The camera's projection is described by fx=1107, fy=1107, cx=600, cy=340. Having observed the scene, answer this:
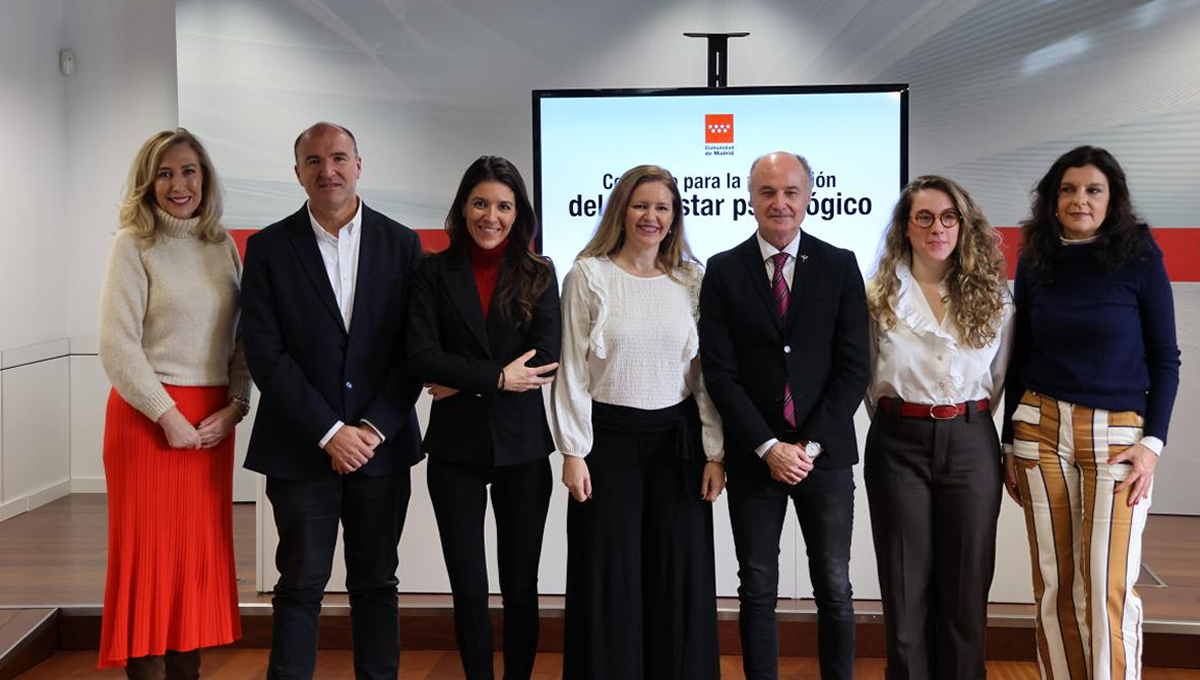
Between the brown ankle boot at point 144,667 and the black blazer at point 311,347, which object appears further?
the brown ankle boot at point 144,667

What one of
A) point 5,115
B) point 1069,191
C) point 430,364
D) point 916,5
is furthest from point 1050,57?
point 5,115

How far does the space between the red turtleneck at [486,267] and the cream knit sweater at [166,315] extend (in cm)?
75

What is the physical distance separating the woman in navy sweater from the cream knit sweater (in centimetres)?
225

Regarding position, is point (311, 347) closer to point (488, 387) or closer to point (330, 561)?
point (488, 387)

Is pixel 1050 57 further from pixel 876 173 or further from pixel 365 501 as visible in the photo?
pixel 365 501

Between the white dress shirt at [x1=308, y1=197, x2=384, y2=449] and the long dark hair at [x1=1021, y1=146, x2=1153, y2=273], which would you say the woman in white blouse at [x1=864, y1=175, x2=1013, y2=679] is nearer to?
the long dark hair at [x1=1021, y1=146, x2=1153, y2=273]

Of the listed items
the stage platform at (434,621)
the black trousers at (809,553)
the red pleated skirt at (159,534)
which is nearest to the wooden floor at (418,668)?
the stage platform at (434,621)

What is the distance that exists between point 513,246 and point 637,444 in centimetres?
63

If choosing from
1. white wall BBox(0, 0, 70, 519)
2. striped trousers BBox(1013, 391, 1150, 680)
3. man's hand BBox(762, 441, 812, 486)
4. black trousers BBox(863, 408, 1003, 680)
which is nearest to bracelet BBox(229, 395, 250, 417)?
man's hand BBox(762, 441, 812, 486)

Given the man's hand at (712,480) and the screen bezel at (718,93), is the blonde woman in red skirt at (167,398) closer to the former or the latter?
the man's hand at (712,480)

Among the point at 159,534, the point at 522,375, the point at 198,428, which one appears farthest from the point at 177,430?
the point at 522,375

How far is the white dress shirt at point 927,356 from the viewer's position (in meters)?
2.91

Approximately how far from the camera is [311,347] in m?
2.97

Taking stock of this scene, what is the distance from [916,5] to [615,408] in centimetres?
365
